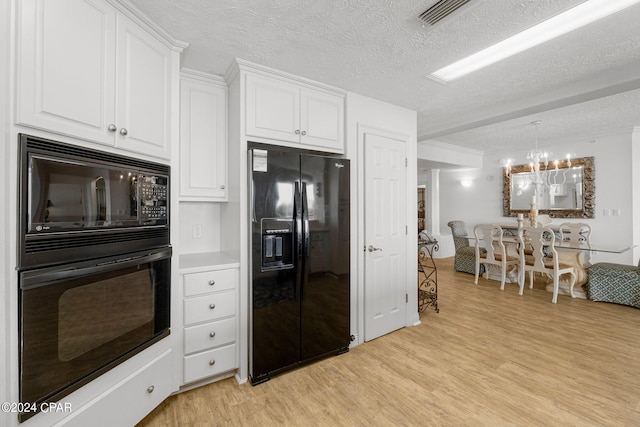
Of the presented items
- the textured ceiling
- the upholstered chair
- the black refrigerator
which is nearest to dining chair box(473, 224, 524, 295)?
the upholstered chair

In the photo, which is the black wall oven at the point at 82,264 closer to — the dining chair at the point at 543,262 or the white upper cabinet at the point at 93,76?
the white upper cabinet at the point at 93,76

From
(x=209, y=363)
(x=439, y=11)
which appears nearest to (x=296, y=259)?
(x=209, y=363)

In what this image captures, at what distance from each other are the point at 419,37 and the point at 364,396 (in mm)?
2538

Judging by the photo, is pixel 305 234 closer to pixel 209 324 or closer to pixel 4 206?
pixel 209 324

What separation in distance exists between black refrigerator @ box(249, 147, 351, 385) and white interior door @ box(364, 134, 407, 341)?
372mm

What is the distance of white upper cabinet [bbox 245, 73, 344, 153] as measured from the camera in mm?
2234

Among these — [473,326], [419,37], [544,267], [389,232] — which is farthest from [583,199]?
[419,37]

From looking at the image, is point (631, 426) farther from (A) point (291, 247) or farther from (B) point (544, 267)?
(B) point (544, 267)

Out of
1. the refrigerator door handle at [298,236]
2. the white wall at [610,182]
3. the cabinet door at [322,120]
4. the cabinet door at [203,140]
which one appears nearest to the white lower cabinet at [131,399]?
the refrigerator door handle at [298,236]

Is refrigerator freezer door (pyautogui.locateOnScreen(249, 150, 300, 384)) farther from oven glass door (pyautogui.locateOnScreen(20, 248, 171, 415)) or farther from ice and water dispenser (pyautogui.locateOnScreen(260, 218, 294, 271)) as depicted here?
oven glass door (pyautogui.locateOnScreen(20, 248, 171, 415))

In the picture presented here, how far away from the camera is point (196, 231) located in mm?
2619

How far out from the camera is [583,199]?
5.43 m

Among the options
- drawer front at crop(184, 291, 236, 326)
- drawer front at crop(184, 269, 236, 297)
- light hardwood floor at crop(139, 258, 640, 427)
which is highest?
drawer front at crop(184, 269, 236, 297)

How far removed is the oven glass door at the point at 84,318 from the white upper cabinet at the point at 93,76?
2.18 feet
